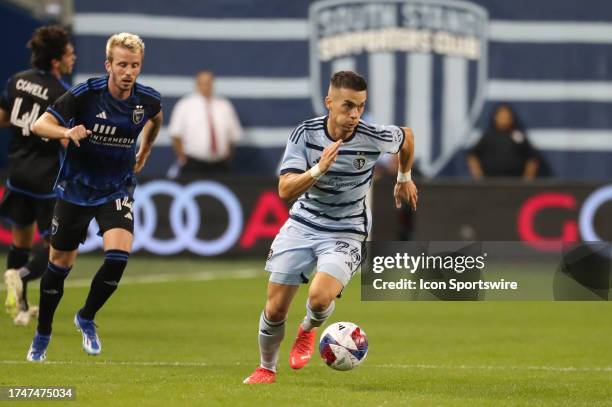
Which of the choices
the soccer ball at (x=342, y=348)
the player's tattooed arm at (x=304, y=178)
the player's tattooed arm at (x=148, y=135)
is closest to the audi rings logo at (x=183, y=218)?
the player's tattooed arm at (x=148, y=135)

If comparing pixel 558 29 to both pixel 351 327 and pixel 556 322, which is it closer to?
pixel 556 322

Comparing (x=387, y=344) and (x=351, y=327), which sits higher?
(x=351, y=327)

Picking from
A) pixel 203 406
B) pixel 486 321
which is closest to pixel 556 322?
pixel 486 321

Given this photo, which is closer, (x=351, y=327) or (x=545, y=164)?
(x=351, y=327)

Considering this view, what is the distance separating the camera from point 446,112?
20.9 m

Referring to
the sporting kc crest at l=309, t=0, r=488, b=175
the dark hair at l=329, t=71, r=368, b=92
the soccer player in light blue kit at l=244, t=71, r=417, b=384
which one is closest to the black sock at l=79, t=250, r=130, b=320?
the soccer player in light blue kit at l=244, t=71, r=417, b=384

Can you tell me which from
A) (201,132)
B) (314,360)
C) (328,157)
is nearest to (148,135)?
(314,360)

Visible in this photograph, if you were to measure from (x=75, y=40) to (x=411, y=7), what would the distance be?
5086 mm

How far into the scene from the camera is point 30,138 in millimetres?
12117

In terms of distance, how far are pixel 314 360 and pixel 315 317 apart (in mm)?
1739

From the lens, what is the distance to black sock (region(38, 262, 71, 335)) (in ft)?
32.8

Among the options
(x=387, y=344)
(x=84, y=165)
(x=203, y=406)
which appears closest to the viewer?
(x=203, y=406)

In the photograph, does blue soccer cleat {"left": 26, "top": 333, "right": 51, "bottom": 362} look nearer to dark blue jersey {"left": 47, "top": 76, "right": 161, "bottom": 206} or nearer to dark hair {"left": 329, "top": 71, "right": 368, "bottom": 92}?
dark blue jersey {"left": 47, "top": 76, "right": 161, "bottom": 206}

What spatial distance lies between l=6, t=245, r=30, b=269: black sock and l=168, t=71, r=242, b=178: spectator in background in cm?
808
